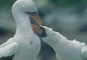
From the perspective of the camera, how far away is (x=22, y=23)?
17.8 feet

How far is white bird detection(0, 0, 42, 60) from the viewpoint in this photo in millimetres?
5318

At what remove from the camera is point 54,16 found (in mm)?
12914

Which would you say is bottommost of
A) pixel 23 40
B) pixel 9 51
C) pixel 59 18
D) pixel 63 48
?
pixel 9 51

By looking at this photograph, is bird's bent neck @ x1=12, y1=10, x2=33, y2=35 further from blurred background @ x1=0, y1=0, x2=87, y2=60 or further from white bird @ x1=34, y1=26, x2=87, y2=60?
blurred background @ x1=0, y1=0, x2=87, y2=60

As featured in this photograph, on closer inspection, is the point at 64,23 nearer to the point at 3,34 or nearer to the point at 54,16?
the point at 54,16

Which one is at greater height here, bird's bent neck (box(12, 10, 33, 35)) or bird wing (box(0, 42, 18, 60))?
bird's bent neck (box(12, 10, 33, 35))

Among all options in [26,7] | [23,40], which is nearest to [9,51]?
[23,40]

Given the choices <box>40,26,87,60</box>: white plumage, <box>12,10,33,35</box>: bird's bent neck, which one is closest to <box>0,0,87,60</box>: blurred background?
<box>40,26,87,60</box>: white plumage

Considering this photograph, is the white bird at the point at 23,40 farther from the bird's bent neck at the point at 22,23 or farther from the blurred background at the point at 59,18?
the blurred background at the point at 59,18

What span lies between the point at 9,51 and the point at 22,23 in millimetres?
330

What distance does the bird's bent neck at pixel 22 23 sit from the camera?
5.41 m

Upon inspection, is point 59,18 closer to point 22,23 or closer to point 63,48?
point 63,48

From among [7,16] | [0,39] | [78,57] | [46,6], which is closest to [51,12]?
[46,6]

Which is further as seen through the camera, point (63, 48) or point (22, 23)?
point (63, 48)
